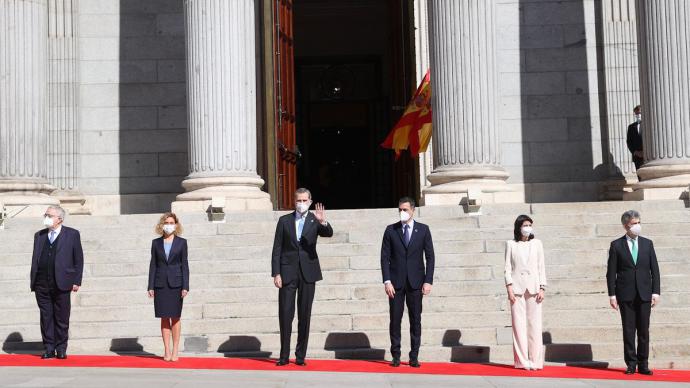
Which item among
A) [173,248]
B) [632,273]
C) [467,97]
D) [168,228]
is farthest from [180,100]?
[632,273]

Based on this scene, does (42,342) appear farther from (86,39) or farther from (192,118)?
(86,39)

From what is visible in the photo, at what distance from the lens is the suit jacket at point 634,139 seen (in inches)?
932

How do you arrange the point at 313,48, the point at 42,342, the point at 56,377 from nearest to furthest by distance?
the point at 56,377 < the point at 42,342 < the point at 313,48

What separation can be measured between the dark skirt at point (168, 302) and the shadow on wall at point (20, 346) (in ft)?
7.93

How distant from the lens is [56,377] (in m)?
12.6

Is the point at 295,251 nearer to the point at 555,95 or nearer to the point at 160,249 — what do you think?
the point at 160,249

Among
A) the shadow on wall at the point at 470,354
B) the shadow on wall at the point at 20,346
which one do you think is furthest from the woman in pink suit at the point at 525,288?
the shadow on wall at the point at 20,346

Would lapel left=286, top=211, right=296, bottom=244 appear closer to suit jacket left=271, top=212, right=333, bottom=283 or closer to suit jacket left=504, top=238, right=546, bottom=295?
suit jacket left=271, top=212, right=333, bottom=283

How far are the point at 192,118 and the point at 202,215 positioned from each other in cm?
225

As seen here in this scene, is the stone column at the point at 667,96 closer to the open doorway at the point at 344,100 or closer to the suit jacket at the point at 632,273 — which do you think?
the suit jacket at the point at 632,273

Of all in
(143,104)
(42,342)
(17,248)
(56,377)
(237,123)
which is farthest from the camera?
(143,104)

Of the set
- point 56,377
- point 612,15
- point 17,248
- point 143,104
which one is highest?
point 612,15

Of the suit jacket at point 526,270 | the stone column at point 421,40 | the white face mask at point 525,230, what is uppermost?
the stone column at point 421,40

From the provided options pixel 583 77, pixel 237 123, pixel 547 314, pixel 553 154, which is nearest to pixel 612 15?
pixel 583 77
